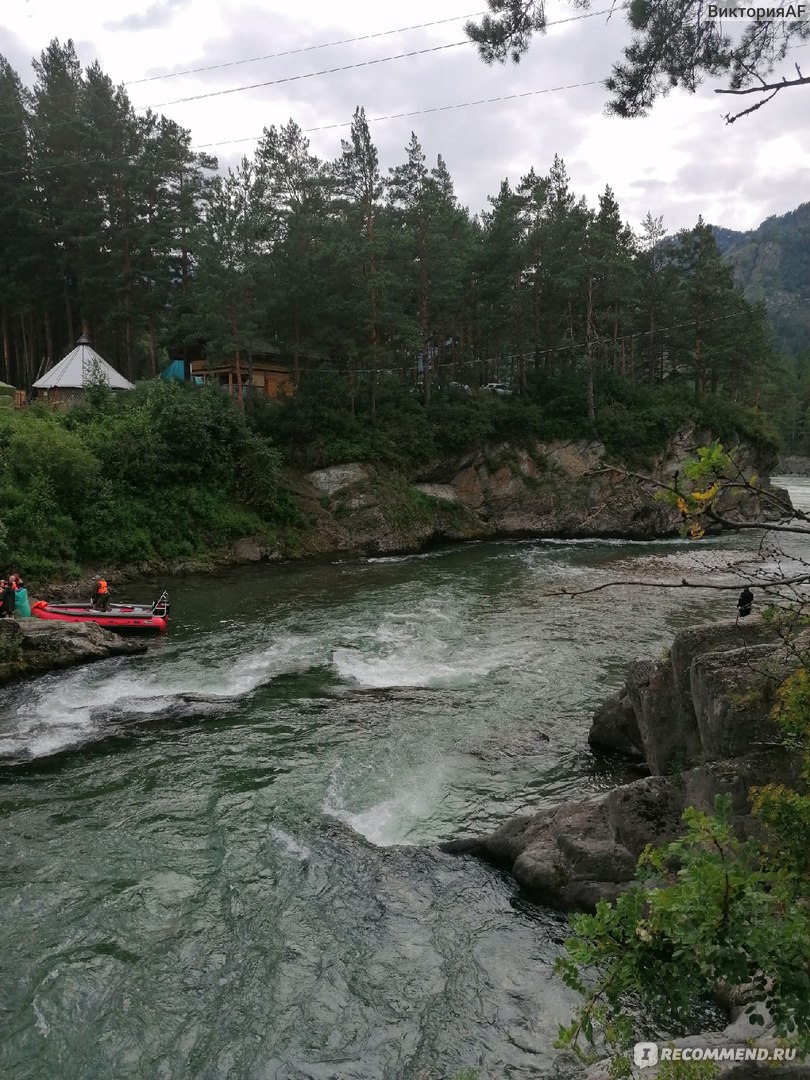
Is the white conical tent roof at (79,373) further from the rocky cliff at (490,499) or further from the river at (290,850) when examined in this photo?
the river at (290,850)

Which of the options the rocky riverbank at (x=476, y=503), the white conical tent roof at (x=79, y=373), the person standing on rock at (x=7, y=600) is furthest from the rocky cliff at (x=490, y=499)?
the person standing on rock at (x=7, y=600)

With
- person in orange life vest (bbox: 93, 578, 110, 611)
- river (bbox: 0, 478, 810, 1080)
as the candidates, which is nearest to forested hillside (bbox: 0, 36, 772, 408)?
person in orange life vest (bbox: 93, 578, 110, 611)

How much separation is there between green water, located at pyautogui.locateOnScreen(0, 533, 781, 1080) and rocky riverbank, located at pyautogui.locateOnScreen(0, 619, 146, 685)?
752 millimetres

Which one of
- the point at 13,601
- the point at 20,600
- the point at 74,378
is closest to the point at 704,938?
the point at 13,601

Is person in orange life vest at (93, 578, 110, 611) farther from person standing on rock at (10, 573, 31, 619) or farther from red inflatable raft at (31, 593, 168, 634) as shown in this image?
person standing on rock at (10, 573, 31, 619)

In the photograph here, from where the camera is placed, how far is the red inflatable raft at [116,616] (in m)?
20.5

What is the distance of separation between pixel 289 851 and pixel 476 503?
33147 millimetres

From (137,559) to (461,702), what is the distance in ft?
58.2

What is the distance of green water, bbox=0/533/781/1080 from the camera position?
6.90 metres

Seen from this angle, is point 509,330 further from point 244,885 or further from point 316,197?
point 244,885

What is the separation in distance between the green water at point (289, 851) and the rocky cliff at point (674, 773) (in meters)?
0.59

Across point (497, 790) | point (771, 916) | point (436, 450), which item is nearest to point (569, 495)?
point (436, 450)

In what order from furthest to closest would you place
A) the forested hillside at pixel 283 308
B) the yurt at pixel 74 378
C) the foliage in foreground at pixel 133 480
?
1. the yurt at pixel 74 378
2. the forested hillside at pixel 283 308
3. the foliage in foreground at pixel 133 480

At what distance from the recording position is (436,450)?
135ft
